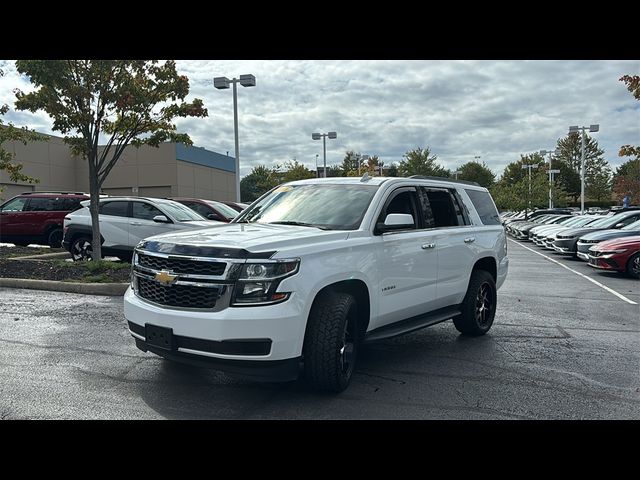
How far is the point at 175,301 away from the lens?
4340 millimetres

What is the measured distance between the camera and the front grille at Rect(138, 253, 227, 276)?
13.7ft

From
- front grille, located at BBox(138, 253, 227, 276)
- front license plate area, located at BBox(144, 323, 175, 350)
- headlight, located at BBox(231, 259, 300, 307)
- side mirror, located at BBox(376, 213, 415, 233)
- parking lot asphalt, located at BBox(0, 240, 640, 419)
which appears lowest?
parking lot asphalt, located at BBox(0, 240, 640, 419)

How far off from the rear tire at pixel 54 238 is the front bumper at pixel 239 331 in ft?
44.9

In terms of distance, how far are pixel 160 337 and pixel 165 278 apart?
0.47 m

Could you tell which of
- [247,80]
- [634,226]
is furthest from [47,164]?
[634,226]

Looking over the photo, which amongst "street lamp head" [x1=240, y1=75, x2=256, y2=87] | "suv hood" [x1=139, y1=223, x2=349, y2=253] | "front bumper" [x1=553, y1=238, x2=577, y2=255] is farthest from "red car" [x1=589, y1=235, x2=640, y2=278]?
"street lamp head" [x1=240, y1=75, x2=256, y2=87]

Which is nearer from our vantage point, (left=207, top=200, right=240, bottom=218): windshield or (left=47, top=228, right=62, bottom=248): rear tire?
(left=207, top=200, right=240, bottom=218): windshield

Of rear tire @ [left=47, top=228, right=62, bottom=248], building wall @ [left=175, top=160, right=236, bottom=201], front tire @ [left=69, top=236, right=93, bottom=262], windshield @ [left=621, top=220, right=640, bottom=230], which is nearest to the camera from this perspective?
front tire @ [left=69, top=236, right=93, bottom=262]

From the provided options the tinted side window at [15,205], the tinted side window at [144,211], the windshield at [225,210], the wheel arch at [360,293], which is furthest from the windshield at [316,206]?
the tinted side window at [15,205]

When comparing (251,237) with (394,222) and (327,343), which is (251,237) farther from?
(394,222)

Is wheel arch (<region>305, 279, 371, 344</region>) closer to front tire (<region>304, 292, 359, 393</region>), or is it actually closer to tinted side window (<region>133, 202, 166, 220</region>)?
front tire (<region>304, 292, 359, 393</region>)

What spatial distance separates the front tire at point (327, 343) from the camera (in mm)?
4355

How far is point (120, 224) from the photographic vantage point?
1273cm
